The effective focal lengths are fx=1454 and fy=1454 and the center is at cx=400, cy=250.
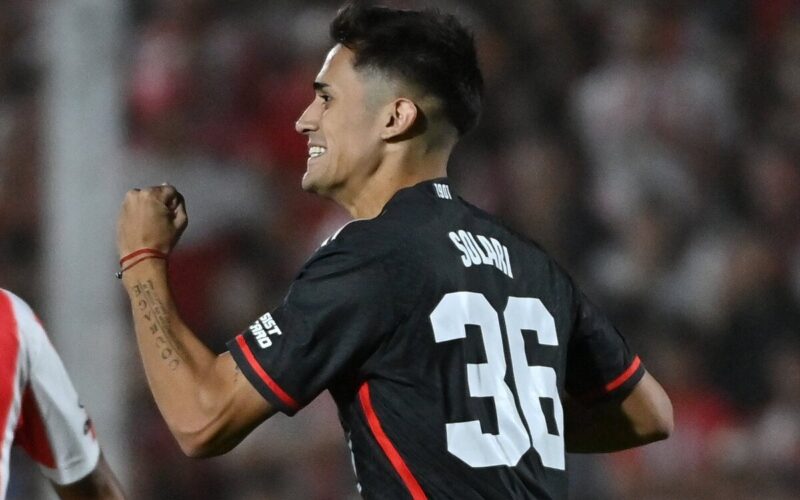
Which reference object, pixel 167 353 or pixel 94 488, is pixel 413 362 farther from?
pixel 94 488

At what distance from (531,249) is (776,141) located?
13.1 ft

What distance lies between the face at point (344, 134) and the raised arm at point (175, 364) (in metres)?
0.33

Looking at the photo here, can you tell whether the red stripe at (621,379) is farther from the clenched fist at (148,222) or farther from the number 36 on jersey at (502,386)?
the clenched fist at (148,222)

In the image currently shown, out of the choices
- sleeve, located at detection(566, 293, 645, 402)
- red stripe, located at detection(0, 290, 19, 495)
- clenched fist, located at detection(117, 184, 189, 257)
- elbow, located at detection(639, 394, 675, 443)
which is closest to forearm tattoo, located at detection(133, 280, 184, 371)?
clenched fist, located at detection(117, 184, 189, 257)

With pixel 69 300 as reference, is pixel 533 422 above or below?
above

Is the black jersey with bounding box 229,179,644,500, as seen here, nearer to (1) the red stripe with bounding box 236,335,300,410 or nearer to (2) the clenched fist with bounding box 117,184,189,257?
(1) the red stripe with bounding box 236,335,300,410

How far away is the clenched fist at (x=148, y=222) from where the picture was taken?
2.96 metres

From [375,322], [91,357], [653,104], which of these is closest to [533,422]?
[375,322]

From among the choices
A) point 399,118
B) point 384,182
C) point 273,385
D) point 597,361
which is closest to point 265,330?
point 273,385

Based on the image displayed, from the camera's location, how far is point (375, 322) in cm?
269

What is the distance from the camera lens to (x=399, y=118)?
A: 303 centimetres

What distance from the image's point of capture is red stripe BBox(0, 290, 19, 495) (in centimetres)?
272

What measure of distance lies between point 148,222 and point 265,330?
391 millimetres

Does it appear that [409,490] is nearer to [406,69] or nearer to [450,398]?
[450,398]
